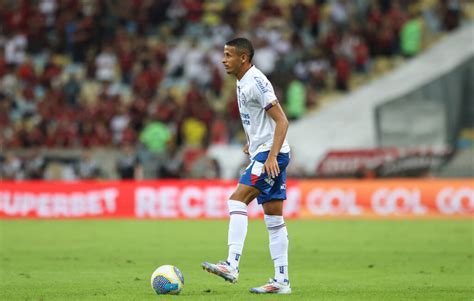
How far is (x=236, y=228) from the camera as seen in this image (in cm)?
1020

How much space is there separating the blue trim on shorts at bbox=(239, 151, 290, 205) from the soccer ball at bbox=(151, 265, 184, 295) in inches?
45.4

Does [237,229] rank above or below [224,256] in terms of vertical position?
above

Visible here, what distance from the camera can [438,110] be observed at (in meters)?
28.1

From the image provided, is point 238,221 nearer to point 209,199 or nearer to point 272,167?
point 272,167

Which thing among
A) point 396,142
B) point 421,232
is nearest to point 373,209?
point 396,142

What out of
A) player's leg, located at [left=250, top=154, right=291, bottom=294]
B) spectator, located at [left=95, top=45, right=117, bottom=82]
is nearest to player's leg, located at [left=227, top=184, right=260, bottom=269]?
player's leg, located at [left=250, top=154, right=291, bottom=294]

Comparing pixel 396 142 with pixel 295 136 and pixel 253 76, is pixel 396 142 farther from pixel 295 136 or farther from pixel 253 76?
pixel 253 76

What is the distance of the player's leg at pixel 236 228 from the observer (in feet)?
32.9

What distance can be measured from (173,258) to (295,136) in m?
16.0

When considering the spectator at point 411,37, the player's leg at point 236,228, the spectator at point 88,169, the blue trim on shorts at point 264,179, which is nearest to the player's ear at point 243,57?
the blue trim on shorts at point 264,179

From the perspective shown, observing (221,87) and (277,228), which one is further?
(221,87)

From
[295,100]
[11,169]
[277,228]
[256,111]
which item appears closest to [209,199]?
[295,100]

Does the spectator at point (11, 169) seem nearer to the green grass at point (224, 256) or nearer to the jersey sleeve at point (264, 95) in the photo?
the green grass at point (224, 256)

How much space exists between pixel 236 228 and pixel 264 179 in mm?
565
